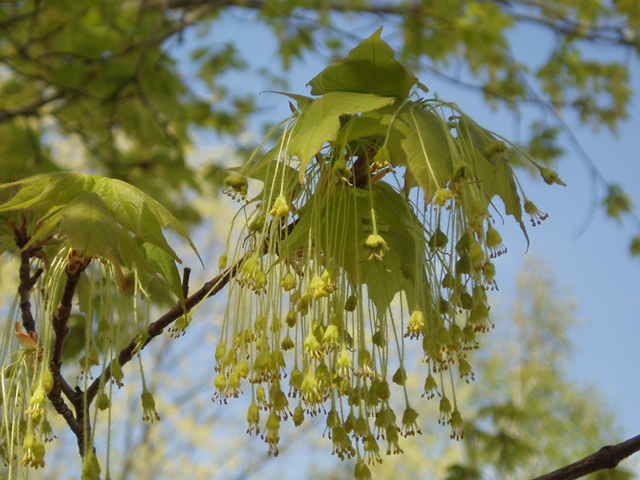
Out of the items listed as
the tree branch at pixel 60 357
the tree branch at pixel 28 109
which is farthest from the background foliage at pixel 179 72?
the tree branch at pixel 60 357

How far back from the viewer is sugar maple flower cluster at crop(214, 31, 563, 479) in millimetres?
733

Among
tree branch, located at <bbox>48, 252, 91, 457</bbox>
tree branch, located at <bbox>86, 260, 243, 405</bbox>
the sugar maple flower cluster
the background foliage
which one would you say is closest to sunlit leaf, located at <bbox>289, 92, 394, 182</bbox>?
the sugar maple flower cluster

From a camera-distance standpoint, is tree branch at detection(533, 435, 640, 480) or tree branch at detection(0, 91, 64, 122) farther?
tree branch at detection(0, 91, 64, 122)

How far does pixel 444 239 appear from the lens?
828mm

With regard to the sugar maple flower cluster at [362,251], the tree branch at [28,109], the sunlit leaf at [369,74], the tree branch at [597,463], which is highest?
the tree branch at [28,109]

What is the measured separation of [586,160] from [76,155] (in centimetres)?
887

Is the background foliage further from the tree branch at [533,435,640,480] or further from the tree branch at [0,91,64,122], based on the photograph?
the tree branch at [533,435,640,480]

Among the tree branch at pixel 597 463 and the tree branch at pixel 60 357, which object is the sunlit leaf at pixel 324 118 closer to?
the tree branch at pixel 60 357

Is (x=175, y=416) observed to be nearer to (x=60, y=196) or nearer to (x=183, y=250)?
(x=183, y=250)

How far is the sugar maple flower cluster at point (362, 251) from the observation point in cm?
73

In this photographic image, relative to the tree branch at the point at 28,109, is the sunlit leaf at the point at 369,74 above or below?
below

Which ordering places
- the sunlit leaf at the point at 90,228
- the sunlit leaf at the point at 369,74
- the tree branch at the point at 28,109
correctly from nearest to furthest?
1. the sunlit leaf at the point at 90,228
2. the sunlit leaf at the point at 369,74
3. the tree branch at the point at 28,109

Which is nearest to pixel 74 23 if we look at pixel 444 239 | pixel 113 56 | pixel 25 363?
pixel 113 56

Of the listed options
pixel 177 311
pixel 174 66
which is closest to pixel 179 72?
pixel 174 66
